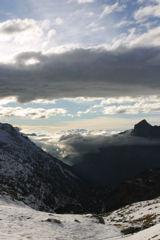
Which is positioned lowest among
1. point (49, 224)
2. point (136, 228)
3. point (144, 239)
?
point (136, 228)

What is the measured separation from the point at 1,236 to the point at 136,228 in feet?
80.2

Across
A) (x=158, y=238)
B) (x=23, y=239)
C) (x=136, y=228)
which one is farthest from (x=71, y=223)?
(x=158, y=238)

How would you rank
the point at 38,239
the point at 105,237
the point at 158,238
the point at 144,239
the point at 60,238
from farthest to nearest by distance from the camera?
1. the point at 105,237
2. the point at 60,238
3. the point at 38,239
4. the point at 144,239
5. the point at 158,238

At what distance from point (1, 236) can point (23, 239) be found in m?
2.34

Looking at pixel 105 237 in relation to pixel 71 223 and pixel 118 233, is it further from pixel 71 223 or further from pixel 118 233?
pixel 71 223

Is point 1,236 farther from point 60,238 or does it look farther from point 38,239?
point 60,238

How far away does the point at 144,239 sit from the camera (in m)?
21.7

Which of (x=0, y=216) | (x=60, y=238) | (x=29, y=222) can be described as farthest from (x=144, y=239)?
(x=0, y=216)

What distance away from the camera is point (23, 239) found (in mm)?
22375

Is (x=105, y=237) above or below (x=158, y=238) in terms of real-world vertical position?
below

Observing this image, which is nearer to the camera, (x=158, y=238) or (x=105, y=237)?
(x=158, y=238)

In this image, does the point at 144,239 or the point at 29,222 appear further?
the point at 29,222

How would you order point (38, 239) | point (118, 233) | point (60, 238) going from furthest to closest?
1. point (118, 233)
2. point (60, 238)
3. point (38, 239)

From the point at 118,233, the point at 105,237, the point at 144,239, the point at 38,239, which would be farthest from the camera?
the point at 118,233
